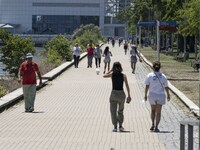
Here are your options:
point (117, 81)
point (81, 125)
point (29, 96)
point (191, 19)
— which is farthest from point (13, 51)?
point (117, 81)

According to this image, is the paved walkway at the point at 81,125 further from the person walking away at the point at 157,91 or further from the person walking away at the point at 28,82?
the person walking away at the point at 157,91

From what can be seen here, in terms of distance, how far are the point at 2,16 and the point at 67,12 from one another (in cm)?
1887

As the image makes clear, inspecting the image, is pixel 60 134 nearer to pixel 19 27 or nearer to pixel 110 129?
pixel 110 129

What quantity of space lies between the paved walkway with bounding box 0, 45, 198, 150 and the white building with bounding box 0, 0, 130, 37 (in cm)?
14759

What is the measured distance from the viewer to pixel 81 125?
45.7 ft

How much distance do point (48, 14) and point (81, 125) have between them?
513ft


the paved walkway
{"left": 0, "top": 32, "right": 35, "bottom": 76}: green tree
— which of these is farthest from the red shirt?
{"left": 0, "top": 32, "right": 35, "bottom": 76}: green tree

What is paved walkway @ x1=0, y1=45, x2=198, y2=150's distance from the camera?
11273 mm

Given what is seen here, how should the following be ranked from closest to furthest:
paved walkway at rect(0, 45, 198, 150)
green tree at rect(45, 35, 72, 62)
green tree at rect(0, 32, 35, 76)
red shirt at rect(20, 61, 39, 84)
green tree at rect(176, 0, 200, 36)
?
paved walkway at rect(0, 45, 198, 150) → red shirt at rect(20, 61, 39, 84) → green tree at rect(0, 32, 35, 76) → green tree at rect(176, 0, 200, 36) → green tree at rect(45, 35, 72, 62)

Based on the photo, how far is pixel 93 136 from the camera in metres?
12.3

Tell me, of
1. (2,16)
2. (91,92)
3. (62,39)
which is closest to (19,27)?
(2,16)

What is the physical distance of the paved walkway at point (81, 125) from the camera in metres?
11.3

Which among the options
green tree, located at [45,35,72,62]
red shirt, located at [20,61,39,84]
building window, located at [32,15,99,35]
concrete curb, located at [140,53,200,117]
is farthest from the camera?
building window, located at [32,15,99,35]

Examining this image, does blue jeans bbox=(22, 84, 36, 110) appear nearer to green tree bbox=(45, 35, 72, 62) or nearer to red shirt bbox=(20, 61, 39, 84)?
red shirt bbox=(20, 61, 39, 84)
